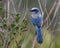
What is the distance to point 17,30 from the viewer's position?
2061 mm

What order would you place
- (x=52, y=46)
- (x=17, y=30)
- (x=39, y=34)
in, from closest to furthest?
(x=17, y=30) < (x=39, y=34) < (x=52, y=46)

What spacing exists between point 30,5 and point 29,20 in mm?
187

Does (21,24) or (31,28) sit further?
(31,28)

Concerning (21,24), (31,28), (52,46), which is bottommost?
(52,46)

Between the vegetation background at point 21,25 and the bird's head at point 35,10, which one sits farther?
the bird's head at point 35,10

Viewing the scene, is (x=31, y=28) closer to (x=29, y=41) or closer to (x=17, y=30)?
(x=29, y=41)

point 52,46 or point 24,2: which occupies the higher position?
point 24,2

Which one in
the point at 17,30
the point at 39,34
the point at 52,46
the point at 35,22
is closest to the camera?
the point at 17,30

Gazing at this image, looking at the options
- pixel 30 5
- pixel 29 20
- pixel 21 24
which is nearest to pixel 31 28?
pixel 29 20

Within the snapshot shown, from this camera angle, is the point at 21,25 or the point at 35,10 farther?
the point at 35,10

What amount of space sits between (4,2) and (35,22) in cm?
43

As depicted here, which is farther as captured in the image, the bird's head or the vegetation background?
the bird's head

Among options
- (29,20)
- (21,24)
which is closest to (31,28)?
(29,20)

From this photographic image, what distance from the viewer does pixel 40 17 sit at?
2.52 metres
